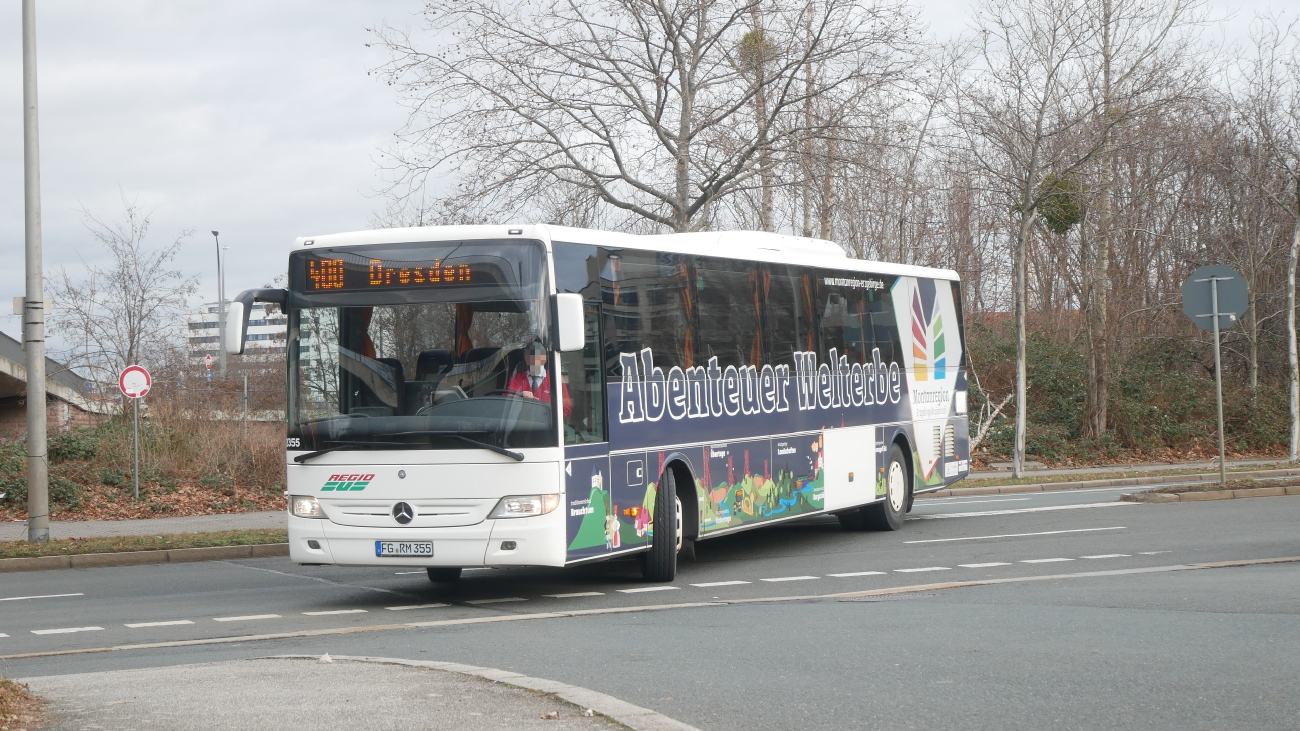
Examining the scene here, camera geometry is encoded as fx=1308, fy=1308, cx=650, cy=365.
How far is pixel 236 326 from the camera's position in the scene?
35.7 feet

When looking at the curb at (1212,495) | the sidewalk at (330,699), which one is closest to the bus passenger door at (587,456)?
the sidewalk at (330,699)

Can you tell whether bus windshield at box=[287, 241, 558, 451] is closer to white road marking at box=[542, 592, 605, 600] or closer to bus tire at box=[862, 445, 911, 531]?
white road marking at box=[542, 592, 605, 600]

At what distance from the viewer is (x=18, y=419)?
3161 cm

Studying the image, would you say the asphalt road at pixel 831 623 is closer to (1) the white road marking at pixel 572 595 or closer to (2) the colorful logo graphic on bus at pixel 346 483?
(1) the white road marking at pixel 572 595

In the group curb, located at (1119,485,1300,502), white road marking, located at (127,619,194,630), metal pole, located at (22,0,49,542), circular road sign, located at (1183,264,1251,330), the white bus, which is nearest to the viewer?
white road marking, located at (127,619,194,630)

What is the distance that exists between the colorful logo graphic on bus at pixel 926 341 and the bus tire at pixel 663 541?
6.06m

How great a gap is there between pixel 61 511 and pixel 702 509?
42.8ft

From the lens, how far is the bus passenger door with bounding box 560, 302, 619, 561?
10750 mm

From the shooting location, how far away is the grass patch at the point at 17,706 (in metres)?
5.79

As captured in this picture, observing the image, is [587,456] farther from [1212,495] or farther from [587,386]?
[1212,495]

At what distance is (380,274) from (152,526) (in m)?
10.5

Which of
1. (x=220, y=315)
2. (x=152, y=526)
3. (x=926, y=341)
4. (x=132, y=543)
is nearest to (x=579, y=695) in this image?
(x=132, y=543)

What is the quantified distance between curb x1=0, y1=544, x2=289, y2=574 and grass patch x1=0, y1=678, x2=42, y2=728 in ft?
30.3

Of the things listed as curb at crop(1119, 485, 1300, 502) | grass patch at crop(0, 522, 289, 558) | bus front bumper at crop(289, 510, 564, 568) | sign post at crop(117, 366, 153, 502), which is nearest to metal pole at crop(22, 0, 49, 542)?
grass patch at crop(0, 522, 289, 558)
